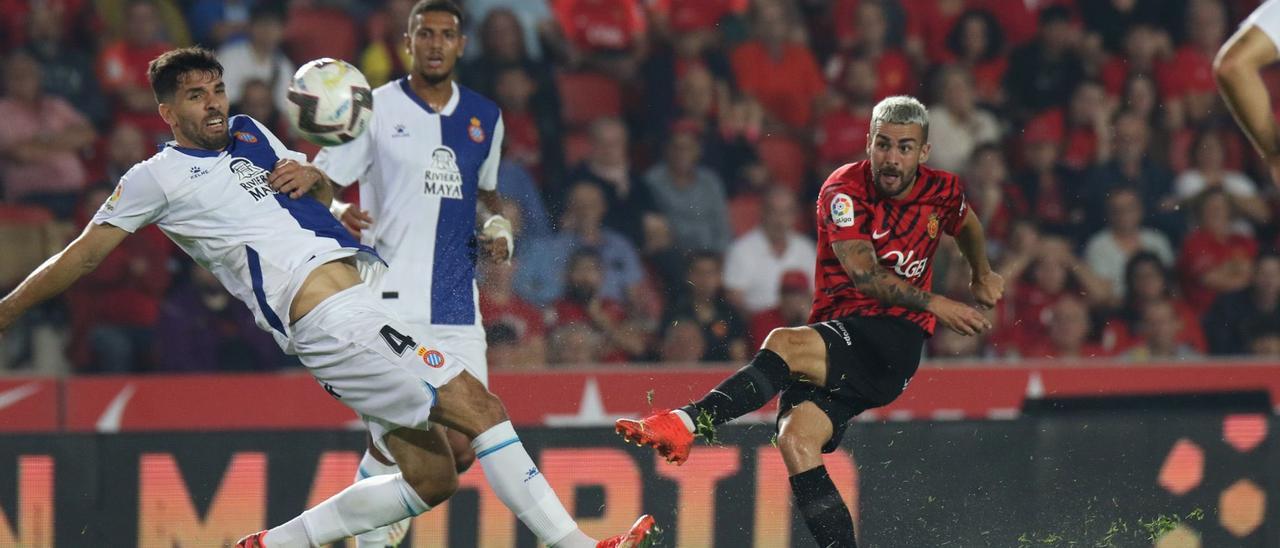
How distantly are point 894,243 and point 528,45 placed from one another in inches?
205

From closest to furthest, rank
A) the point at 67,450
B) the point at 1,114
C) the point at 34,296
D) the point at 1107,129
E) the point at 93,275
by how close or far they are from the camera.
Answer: the point at 34,296, the point at 67,450, the point at 93,275, the point at 1,114, the point at 1107,129

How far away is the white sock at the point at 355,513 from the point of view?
5555 mm

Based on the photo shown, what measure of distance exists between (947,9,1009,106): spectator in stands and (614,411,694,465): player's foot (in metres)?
6.15

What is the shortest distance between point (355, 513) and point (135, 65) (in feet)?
17.6

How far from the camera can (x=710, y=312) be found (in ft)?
29.3

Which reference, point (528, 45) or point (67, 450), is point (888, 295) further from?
point (528, 45)

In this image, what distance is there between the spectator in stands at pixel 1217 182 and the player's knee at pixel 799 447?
17.8ft

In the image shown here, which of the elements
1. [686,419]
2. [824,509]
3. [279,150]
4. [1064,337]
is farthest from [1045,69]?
[279,150]

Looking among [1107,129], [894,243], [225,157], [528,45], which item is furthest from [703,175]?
[225,157]

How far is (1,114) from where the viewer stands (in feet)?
31.7

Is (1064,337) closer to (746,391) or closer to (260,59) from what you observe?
(746,391)

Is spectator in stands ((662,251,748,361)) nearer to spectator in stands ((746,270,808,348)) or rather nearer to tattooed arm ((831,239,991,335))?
spectator in stands ((746,270,808,348))

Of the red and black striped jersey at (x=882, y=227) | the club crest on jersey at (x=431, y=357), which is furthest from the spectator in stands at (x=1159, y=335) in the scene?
the club crest on jersey at (x=431, y=357)

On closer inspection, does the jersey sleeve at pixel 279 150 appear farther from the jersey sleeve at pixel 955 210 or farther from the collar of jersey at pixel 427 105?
the jersey sleeve at pixel 955 210
